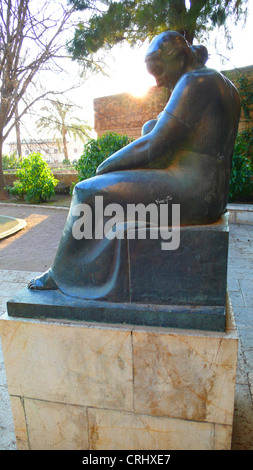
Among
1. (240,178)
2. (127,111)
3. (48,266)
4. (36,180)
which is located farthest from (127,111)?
(48,266)

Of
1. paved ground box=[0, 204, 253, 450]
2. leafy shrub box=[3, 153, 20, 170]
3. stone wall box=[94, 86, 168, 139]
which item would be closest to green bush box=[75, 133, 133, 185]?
paved ground box=[0, 204, 253, 450]

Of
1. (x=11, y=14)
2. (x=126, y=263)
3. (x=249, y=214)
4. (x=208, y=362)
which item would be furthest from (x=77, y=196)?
(x=11, y=14)

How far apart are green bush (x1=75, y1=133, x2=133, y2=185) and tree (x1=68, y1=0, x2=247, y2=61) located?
2.22 metres

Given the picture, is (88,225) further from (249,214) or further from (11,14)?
(11,14)

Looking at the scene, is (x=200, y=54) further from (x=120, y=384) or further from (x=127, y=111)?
(x=127, y=111)

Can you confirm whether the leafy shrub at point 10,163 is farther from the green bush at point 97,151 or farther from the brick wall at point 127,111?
the green bush at point 97,151

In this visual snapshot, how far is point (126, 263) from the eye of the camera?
4.27 feet

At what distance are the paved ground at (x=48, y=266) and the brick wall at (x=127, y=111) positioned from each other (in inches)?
187

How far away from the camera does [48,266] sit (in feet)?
14.4

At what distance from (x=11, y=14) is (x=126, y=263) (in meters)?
12.6

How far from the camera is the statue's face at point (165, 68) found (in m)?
1.32

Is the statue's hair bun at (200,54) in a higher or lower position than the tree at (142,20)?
lower

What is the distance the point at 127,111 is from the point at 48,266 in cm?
848

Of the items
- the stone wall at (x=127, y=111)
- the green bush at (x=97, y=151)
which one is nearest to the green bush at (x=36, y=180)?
the green bush at (x=97, y=151)
